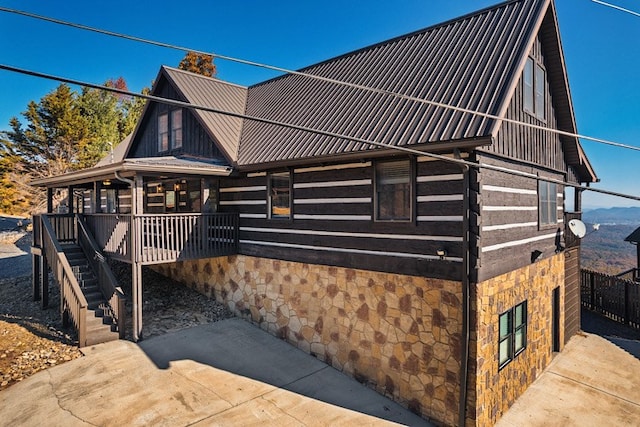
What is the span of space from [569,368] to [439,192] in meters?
7.06

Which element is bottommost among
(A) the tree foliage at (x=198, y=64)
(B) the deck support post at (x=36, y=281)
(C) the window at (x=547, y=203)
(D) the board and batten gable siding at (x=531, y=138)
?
(B) the deck support post at (x=36, y=281)

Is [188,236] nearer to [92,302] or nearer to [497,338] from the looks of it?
[92,302]

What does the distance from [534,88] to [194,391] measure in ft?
34.7

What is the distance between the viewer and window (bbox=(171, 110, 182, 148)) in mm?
13952

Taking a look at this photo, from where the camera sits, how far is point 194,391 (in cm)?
749

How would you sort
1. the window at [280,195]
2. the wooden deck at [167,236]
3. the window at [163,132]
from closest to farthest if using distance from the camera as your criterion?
Answer: the wooden deck at [167,236] → the window at [280,195] → the window at [163,132]

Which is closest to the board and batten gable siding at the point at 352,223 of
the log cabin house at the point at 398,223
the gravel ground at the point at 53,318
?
the log cabin house at the point at 398,223

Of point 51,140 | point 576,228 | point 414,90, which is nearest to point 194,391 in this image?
point 414,90

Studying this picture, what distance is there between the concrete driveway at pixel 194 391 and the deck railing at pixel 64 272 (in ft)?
2.89

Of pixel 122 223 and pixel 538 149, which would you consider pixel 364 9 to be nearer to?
pixel 538 149

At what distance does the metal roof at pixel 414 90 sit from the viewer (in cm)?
752

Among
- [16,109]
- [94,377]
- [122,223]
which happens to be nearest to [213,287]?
[122,223]

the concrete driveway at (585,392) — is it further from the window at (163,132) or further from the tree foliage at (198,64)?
the tree foliage at (198,64)

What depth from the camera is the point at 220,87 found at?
1536cm
